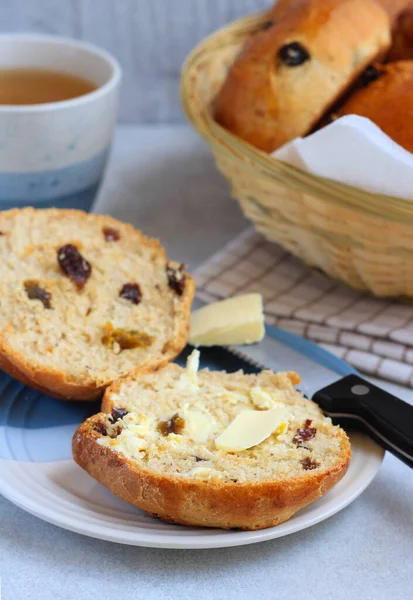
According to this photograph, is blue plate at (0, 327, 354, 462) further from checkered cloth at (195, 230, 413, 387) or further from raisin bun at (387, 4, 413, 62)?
raisin bun at (387, 4, 413, 62)

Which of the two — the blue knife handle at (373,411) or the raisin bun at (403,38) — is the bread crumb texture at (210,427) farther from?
the raisin bun at (403,38)

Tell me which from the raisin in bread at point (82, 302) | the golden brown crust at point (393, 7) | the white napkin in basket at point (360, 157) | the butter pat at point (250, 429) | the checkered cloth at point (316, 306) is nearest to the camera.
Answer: the butter pat at point (250, 429)

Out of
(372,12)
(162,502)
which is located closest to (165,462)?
(162,502)

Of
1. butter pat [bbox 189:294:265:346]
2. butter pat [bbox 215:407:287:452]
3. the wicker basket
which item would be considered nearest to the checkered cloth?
the wicker basket

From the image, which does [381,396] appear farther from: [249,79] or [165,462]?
[249,79]

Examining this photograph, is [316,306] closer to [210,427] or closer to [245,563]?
[210,427]

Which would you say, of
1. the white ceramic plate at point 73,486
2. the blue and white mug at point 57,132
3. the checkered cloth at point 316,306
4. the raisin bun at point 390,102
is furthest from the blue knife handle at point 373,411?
the blue and white mug at point 57,132
